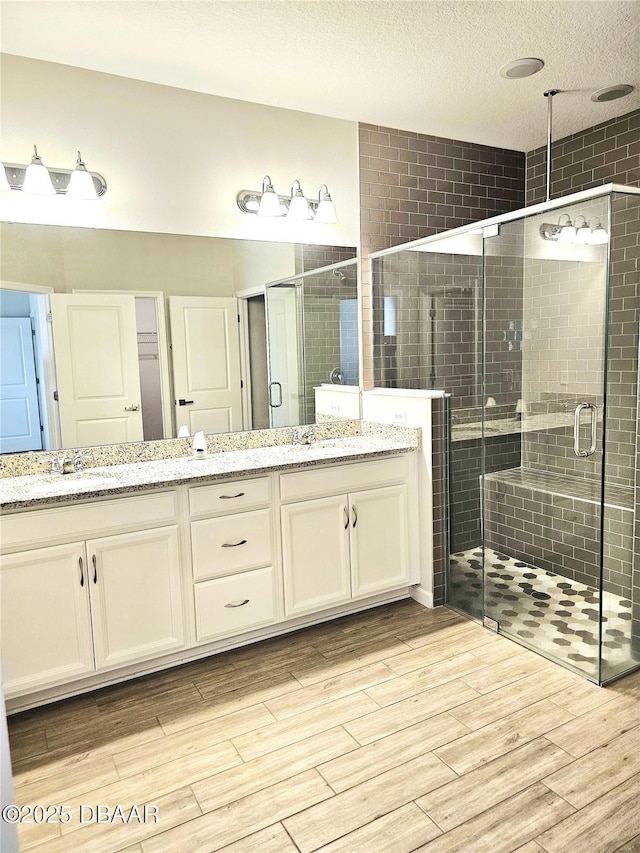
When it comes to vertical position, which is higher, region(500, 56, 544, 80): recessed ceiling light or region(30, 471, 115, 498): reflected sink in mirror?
region(500, 56, 544, 80): recessed ceiling light

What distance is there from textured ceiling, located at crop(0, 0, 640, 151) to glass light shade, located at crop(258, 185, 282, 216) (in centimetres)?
46

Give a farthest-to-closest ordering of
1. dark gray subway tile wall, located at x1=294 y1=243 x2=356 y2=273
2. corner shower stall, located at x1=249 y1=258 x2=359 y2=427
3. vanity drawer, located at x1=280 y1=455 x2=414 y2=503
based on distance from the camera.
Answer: dark gray subway tile wall, located at x1=294 y1=243 x2=356 y2=273, corner shower stall, located at x1=249 y1=258 x2=359 y2=427, vanity drawer, located at x1=280 y1=455 x2=414 y2=503

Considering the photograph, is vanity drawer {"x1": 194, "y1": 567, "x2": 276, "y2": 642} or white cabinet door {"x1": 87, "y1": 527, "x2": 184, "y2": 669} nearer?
white cabinet door {"x1": 87, "y1": 527, "x2": 184, "y2": 669}

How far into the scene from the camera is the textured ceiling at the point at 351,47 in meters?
2.31

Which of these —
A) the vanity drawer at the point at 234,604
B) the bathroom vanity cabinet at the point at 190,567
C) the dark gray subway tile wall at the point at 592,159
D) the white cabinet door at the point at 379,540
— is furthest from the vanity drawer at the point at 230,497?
the dark gray subway tile wall at the point at 592,159

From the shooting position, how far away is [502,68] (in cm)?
284

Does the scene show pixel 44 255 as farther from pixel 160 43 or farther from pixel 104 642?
pixel 104 642

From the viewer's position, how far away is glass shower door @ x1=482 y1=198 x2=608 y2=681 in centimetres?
258

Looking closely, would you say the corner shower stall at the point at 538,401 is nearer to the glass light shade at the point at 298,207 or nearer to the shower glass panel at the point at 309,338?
the shower glass panel at the point at 309,338

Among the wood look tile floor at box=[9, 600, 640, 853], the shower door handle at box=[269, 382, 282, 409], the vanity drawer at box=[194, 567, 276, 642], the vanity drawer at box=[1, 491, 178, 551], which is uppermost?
the shower door handle at box=[269, 382, 282, 409]

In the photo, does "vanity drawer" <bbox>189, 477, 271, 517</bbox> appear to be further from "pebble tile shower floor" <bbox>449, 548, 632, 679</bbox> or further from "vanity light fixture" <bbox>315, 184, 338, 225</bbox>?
"vanity light fixture" <bbox>315, 184, 338, 225</bbox>

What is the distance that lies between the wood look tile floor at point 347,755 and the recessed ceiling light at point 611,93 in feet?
9.38

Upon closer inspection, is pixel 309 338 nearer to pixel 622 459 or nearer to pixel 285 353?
pixel 285 353

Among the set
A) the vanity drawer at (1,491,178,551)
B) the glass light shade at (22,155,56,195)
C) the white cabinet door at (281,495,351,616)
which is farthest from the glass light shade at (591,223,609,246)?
the glass light shade at (22,155,56,195)
